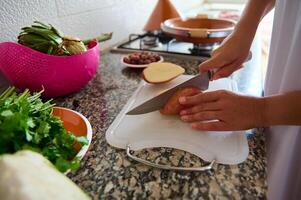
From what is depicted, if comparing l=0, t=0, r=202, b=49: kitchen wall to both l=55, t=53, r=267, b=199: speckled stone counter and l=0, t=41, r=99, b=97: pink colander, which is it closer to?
l=0, t=41, r=99, b=97: pink colander

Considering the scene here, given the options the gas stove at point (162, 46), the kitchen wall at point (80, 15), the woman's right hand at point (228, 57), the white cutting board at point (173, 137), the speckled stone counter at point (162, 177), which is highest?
the kitchen wall at point (80, 15)

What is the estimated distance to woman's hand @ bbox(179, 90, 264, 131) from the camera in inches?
18.5

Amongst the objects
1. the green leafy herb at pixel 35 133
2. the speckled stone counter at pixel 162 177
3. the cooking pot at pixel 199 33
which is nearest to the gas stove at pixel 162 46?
the cooking pot at pixel 199 33

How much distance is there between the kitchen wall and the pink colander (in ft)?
0.36

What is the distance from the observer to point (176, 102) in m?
0.54

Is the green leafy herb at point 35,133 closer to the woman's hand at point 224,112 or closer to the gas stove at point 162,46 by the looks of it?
the woman's hand at point 224,112

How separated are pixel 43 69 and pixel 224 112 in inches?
15.7

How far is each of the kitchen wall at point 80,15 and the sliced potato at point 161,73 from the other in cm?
32

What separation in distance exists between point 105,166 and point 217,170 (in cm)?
19

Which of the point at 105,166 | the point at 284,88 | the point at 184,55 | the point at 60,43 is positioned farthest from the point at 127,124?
the point at 184,55

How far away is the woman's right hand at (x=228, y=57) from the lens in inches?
26.5

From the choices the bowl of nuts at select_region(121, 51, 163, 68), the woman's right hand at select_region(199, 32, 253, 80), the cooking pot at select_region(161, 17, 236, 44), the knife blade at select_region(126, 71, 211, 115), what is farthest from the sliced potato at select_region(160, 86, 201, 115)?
the cooking pot at select_region(161, 17, 236, 44)

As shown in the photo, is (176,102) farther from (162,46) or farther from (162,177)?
(162,46)

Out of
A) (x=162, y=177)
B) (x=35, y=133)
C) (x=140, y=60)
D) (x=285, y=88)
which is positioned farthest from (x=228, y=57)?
(x=35, y=133)
